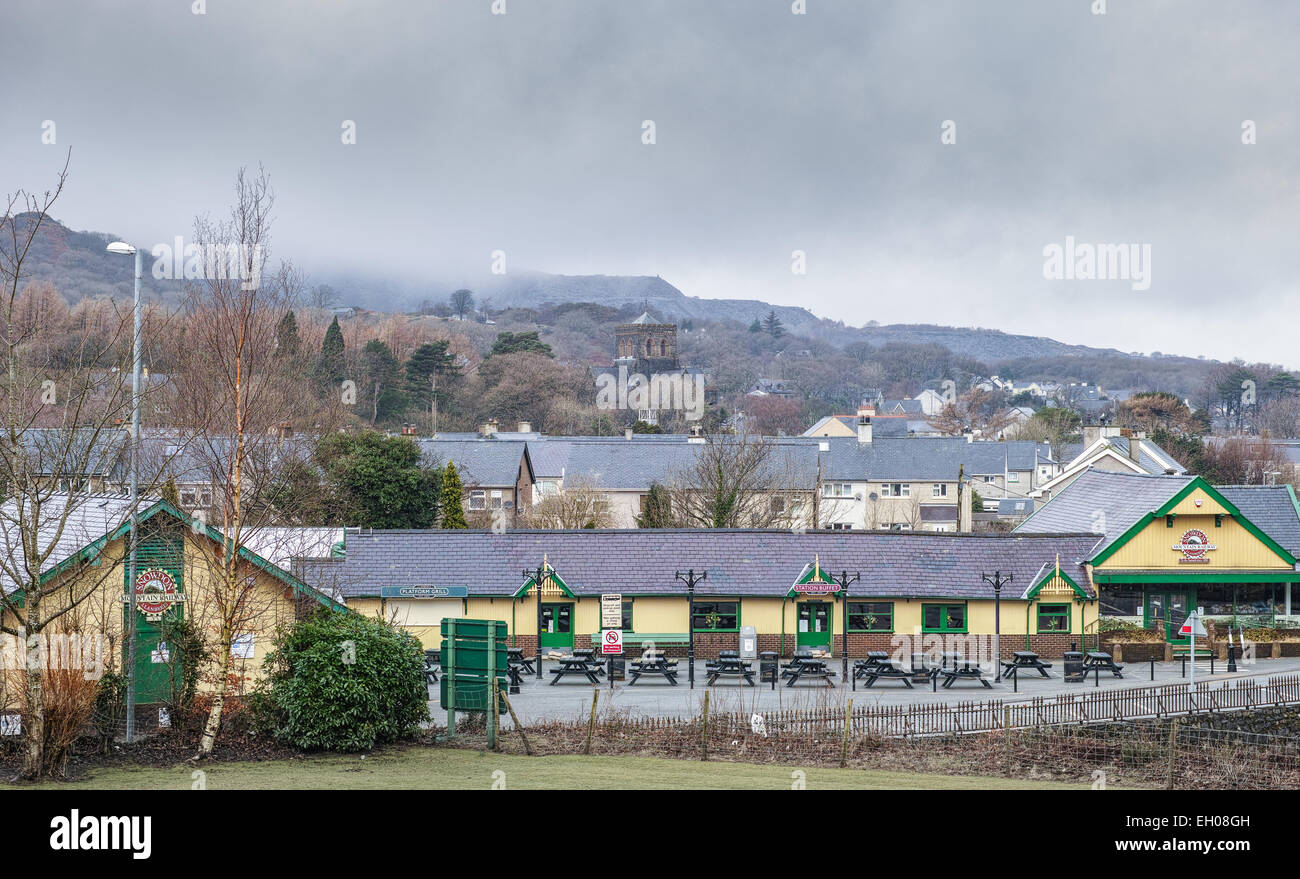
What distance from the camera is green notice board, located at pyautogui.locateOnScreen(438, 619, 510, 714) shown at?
70.4ft

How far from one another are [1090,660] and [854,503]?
4603 centimetres

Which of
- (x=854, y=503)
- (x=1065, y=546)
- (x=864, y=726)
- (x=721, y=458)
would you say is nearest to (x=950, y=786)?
(x=864, y=726)

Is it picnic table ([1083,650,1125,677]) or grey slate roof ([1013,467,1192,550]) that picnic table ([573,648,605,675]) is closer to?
picnic table ([1083,650,1125,677])

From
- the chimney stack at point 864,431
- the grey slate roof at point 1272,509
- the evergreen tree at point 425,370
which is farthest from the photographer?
the evergreen tree at point 425,370

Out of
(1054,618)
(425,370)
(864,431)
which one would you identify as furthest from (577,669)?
(425,370)

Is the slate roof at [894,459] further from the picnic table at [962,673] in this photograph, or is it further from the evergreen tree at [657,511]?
the picnic table at [962,673]

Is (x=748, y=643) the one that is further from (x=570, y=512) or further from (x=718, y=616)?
(x=570, y=512)

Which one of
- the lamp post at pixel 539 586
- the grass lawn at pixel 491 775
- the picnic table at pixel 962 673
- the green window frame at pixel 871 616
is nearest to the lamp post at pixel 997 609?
the picnic table at pixel 962 673

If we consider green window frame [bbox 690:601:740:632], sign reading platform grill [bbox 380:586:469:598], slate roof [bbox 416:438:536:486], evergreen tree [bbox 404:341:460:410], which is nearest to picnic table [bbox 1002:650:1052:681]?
green window frame [bbox 690:601:740:632]

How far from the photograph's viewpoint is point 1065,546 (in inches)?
1490

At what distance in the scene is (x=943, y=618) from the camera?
3622 centimetres

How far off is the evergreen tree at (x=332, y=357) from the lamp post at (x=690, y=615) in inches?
2041

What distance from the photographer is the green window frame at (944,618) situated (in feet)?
119

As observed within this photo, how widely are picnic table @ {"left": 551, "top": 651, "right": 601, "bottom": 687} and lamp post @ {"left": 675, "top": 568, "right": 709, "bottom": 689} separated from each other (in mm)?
2617
